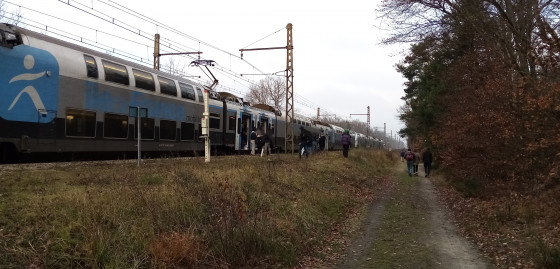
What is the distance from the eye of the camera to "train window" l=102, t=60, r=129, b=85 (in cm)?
1285

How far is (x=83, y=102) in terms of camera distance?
38.9 ft

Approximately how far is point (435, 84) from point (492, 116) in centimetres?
1233

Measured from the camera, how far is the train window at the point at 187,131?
17.0m

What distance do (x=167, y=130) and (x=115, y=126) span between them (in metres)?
2.85

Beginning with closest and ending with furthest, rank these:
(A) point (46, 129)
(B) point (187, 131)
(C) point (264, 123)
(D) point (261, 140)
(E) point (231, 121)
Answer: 1. (A) point (46, 129)
2. (B) point (187, 131)
3. (E) point (231, 121)
4. (D) point (261, 140)
5. (C) point (264, 123)

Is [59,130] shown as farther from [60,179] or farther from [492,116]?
[492,116]

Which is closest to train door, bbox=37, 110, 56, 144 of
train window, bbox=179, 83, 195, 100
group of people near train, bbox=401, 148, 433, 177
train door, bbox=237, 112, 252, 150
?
train window, bbox=179, 83, 195, 100

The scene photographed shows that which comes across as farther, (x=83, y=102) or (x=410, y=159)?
(x=410, y=159)

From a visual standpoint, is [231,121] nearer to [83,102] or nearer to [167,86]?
[167,86]

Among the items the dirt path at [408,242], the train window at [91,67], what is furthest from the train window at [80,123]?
the dirt path at [408,242]

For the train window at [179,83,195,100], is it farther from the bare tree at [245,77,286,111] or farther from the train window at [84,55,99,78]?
the bare tree at [245,77,286,111]

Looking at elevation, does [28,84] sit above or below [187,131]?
above

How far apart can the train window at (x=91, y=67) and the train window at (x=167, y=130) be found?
355 centimetres

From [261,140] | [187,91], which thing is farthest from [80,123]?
[261,140]
